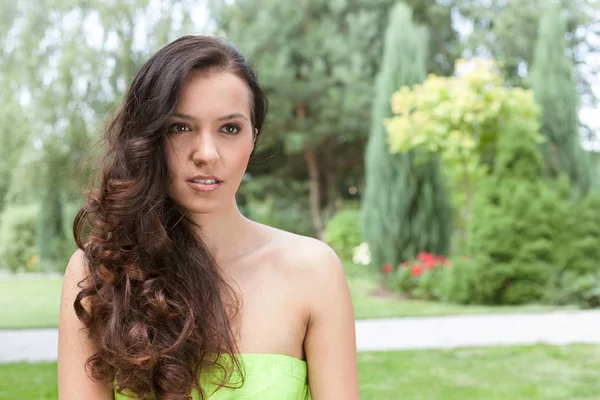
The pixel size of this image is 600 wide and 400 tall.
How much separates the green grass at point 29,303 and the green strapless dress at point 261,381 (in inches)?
249

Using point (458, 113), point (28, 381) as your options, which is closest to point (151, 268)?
point (28, 381)

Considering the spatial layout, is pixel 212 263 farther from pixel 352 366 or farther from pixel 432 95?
pixel 432 95

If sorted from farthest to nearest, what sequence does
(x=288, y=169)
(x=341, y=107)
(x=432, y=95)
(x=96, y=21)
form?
(x=288, y=169), (x=341, y=107), (x=96, y=21), (x=432, y=95)

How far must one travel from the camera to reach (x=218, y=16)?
1453 centimetres

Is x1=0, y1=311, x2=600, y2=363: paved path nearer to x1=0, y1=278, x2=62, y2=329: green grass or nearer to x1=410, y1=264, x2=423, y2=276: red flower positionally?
x1=0, y1=278, x2=62, y2=329: green grass

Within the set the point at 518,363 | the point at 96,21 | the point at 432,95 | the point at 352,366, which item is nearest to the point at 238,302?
the point at 352,366

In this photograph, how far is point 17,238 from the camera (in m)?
12.9

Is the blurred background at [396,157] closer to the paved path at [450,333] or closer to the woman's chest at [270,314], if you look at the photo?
the paved path at [450,333]

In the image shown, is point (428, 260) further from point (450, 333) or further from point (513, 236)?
point (450, 333)

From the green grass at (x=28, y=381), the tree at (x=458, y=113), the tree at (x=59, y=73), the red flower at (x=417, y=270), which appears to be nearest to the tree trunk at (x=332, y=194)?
the tree at (x=59, y=73)

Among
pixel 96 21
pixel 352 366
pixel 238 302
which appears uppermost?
pixel 96 21

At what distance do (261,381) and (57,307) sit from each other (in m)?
8.20

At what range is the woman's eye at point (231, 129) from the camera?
4.18 ft

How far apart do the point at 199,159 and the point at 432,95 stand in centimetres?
804
